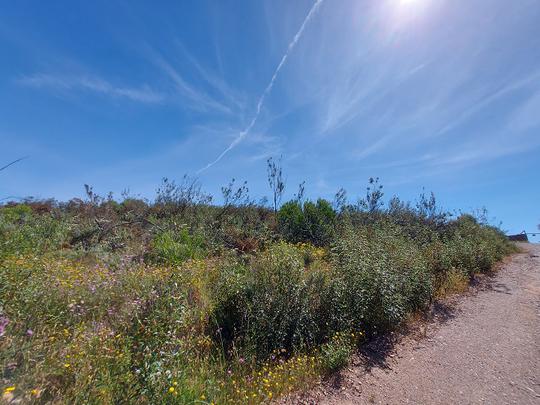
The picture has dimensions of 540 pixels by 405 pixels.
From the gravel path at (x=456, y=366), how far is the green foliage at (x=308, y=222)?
13.0 ft

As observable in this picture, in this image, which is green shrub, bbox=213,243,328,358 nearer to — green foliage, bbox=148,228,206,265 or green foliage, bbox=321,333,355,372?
green foliage, bbox=321,333,355,372

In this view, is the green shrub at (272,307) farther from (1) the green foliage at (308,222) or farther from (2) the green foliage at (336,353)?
(1) the green foliage at (308,222)

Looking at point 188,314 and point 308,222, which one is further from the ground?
point 308,222

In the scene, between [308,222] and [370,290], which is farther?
[308,222]

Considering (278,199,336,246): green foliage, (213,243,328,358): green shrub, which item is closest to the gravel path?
(213,243,328,358): green shrub

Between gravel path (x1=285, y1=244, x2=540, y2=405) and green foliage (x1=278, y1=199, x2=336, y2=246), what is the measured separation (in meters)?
3.95

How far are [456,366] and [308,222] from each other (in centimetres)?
592

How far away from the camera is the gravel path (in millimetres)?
3332

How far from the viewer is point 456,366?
3.94 meters

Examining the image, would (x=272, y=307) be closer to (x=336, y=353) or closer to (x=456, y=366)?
(x=336, y=353)

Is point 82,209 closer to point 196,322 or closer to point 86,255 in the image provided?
point 86,255

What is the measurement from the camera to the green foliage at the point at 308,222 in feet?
30.0

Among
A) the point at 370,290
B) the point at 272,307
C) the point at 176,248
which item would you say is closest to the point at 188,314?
the point at 272,307

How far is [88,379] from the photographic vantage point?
2.40 meters
